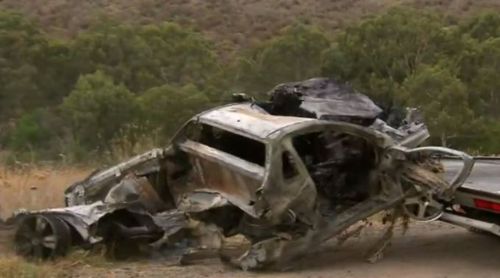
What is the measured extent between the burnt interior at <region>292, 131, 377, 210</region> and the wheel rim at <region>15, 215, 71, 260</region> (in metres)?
2.30

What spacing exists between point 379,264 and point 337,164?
105 cm

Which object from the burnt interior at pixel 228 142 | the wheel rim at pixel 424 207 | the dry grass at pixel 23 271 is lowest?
the dry grass at pixel 23 271

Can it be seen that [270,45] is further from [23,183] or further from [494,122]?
[23,183]

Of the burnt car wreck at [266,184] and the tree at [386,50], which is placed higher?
the burnt car wreck at [266,184]

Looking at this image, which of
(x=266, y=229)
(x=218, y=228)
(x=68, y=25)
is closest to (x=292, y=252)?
(x=266, y=229)

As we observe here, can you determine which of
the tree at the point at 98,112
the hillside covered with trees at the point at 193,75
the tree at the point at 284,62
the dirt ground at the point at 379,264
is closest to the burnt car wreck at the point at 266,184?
the dirt ground at the point at 379,264

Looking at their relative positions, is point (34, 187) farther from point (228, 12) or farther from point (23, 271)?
point (228, 12)

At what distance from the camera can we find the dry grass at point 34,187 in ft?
40.1

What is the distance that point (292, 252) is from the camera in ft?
26.8

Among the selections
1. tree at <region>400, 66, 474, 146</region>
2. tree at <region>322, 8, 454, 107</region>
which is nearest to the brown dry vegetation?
tree at <region>322, 8, 454, 107</region>

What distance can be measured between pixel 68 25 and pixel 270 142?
37.4 m

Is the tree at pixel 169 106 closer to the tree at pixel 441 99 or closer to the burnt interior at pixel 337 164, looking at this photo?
the tree at pixel 441 99

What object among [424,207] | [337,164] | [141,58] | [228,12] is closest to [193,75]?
[141,58]

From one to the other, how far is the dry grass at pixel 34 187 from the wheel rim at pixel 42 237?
2703 millimetres
